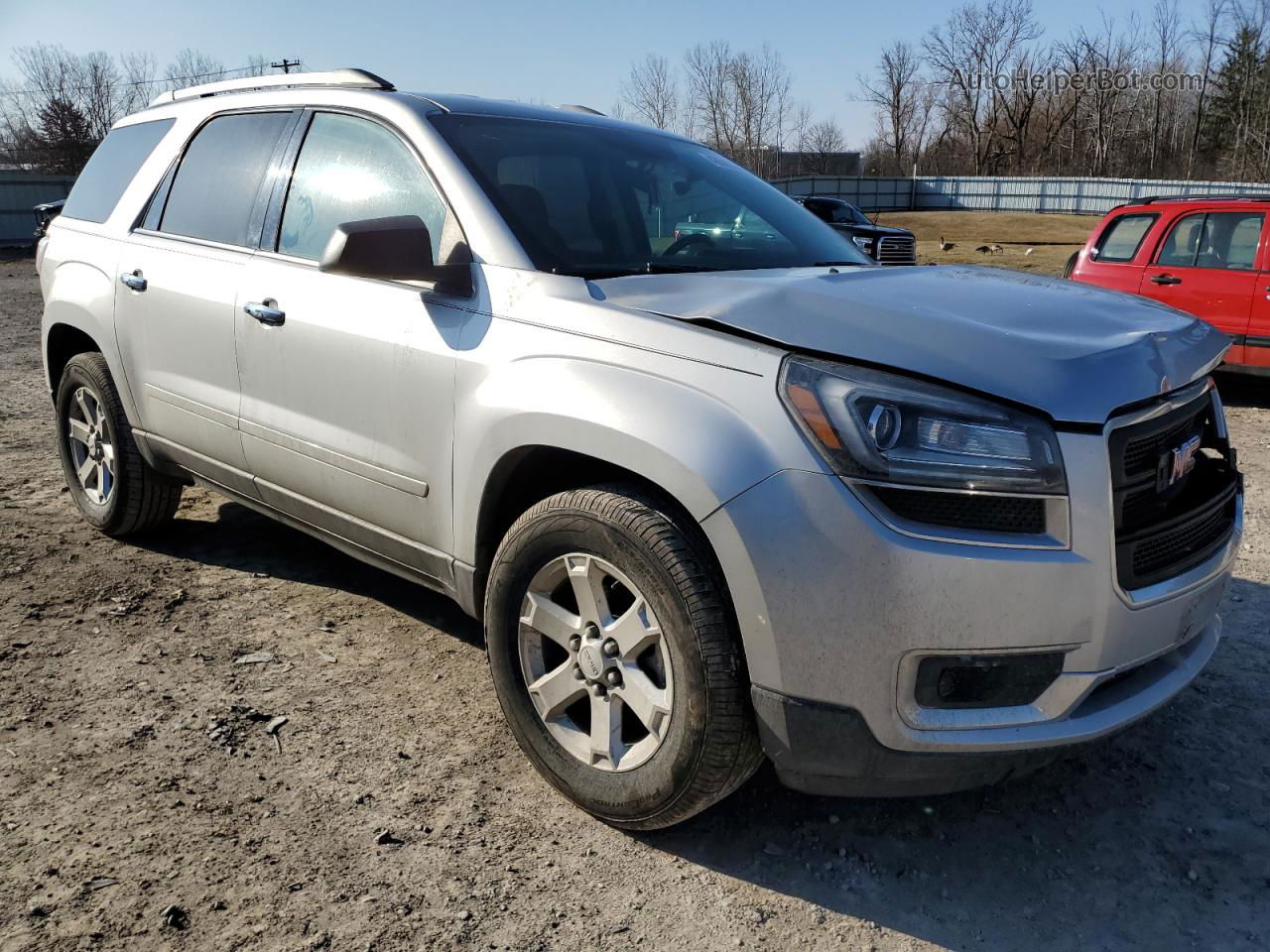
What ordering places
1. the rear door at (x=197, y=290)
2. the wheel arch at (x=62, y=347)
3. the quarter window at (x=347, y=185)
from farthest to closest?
the wheel arch at (x=62, y=347)
the rear door at (x=197, y=290)
the quarter window at (x=347, y=185)

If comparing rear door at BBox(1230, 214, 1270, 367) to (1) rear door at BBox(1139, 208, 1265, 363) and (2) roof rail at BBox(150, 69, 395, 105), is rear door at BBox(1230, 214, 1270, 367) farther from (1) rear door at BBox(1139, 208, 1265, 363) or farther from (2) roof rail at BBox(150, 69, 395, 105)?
(2) roof rail at BBox(150, 69, 395, 105)

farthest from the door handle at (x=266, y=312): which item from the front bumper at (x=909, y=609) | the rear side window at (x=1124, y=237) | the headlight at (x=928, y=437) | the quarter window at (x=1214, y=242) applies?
the rear side window at (x=1124, y=237)

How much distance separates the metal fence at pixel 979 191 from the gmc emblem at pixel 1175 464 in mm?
41110

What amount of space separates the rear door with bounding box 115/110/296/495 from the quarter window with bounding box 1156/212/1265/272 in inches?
317

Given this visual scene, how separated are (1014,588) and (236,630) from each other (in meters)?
2.85

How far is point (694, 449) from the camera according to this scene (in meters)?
2.14

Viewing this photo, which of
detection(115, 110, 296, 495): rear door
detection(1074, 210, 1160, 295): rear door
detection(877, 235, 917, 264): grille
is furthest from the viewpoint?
detection(877, 235, 917, 264): grille

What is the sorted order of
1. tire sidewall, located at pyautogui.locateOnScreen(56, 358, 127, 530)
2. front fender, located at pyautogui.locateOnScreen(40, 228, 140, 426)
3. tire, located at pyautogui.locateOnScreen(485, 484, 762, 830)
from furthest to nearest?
tire sidewall, located at pyautogui.locateOnScreen(56, 358, 127, 530), front fender, located at pyautogui.locateOnScreen(40, 228, 140, 426), tire, located at pyautogui.locateOnScreen(485, 484, 762, 830)

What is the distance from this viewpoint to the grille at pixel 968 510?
2012mm

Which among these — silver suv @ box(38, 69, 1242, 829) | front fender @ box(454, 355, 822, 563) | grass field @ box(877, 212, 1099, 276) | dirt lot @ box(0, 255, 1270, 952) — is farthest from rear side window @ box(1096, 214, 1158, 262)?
grass field @ box(877, 212, 1099, 276)

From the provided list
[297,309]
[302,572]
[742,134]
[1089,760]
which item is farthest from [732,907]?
[742,134]

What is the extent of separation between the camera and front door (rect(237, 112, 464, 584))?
2830 millimetres

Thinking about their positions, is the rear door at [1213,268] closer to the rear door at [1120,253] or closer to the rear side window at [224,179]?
the rear door at [1120,253]

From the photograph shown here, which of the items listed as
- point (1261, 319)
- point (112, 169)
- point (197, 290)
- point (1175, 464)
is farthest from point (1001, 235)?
point (1175, 464)
